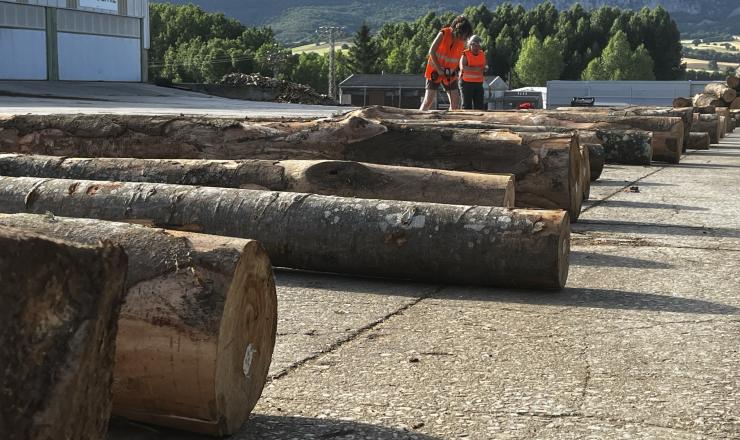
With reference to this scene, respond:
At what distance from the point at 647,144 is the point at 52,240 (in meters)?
12.3

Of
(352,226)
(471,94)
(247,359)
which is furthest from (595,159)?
(247,359)

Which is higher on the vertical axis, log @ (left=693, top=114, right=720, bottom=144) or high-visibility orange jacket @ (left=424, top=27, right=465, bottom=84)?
high-visibility orange jacket @ (left=424, top=27, right=465, bottom=84)

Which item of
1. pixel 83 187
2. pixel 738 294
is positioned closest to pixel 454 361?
pixel 738 294

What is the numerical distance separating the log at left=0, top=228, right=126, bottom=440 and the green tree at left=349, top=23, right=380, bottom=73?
136011 mm

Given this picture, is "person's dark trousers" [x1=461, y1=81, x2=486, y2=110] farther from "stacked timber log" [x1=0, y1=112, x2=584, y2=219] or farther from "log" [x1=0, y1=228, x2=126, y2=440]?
"log" [x1=0, y1=228, x2=126, y2=440]

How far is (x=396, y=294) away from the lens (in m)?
4.91

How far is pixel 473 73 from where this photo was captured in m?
15.6

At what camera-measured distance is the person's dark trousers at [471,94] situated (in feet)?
51.7

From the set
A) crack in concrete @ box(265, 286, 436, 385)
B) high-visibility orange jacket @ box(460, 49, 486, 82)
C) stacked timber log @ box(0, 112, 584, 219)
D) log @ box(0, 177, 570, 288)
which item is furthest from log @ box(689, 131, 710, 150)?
crack in concrete @ box(265, 286, 436, 385)

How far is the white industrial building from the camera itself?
43.2m

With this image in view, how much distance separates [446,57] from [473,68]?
0.46 m

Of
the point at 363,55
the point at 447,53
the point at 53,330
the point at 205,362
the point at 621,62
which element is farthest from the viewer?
the point at 363,55

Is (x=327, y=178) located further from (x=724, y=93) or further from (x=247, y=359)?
(x=724, y=93)

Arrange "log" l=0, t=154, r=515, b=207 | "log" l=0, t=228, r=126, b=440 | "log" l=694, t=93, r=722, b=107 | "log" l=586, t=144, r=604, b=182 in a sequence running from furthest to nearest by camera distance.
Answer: "log" l=694, t=93, r=722, b=107 → "log" l=586, t=144, r=604, b=182 → "log" l=0, t=154, r=515, b=207 → "log" l=0, t=228, r=126, b=440
